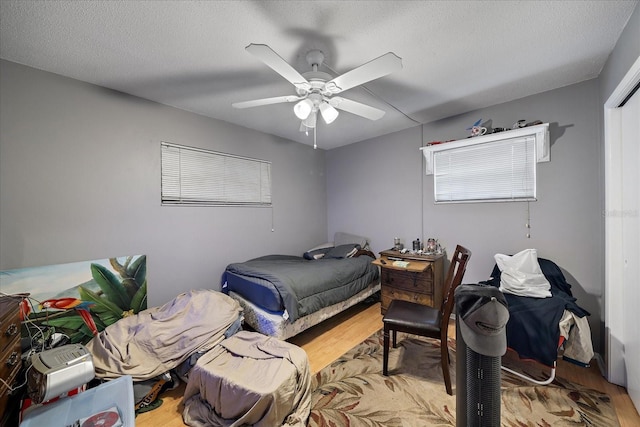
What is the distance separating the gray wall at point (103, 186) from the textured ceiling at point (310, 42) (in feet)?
0.74

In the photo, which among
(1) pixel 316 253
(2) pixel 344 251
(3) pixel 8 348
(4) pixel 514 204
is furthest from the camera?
(1) pixel 316 253

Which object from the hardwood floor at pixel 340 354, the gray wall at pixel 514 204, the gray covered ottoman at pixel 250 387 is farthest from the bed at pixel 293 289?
the gray wall at pixel 514 204

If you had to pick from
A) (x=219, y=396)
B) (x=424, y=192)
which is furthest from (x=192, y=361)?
(x=424, y=192)

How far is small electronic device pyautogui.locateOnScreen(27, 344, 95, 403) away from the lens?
125 cm

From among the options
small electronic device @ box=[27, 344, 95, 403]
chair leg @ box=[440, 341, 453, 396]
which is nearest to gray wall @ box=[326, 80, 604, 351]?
chair leg @ box=[440, 341, 453, 396]

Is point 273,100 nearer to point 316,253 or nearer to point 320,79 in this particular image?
point 320,79

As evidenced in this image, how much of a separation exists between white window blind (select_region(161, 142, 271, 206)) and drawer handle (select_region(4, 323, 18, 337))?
147 cm

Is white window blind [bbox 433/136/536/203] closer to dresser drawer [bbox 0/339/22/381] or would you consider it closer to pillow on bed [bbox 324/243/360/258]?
pillow on bed [bbox 324/243/360/258]

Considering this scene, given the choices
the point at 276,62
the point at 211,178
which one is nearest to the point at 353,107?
the point at 276,62

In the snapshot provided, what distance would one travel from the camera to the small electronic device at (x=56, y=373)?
125cm

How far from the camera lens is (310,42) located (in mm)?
1694

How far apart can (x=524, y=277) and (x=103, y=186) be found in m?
3.84

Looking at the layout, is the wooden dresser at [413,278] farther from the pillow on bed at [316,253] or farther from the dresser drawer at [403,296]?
the pillow on bed at [316,253]

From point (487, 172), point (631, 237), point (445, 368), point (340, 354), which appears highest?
point (487, 172)
